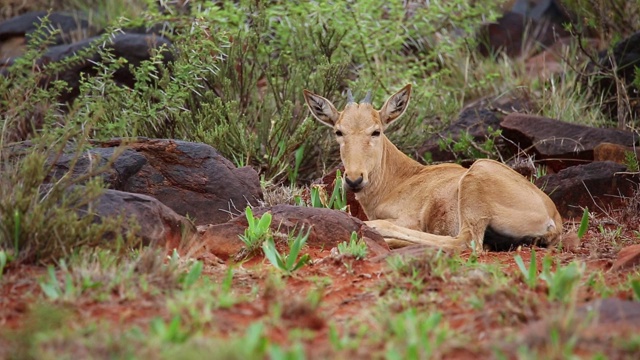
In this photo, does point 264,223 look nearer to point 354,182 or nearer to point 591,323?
point 354,182

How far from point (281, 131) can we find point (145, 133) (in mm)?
1460

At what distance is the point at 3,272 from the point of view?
17.8ft

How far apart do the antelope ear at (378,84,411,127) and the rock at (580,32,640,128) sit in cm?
313

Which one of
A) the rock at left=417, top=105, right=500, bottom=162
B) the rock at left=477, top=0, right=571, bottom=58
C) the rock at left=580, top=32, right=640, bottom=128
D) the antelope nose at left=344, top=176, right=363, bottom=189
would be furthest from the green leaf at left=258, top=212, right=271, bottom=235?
the rock at left=477, top=0, right=571, bottom=58

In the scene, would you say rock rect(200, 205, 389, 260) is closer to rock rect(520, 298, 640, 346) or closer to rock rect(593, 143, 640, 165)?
rock rect(520, 298, 640, 346)

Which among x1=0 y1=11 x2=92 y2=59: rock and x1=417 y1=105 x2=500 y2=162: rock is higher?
x1=417 y1=105 x2=500 y2=162: rock

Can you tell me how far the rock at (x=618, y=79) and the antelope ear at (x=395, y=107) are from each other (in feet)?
10.3

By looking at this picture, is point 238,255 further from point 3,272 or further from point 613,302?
point 613,302

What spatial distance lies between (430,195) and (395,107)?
38.2 inches

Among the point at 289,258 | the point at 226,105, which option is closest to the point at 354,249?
the point at 289,258

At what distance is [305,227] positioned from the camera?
277 inches

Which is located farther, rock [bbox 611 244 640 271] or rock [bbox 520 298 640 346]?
rock [bbox 611 244 640 271]

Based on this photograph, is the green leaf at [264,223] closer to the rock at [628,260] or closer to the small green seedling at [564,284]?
the small green seedling at [564,284]

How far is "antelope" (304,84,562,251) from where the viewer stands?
24.8 ft
